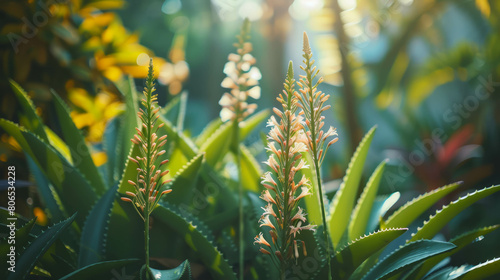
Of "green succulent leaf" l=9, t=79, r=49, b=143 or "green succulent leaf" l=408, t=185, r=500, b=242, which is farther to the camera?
"green succulent leaf" l=9, t=79, r=49, b=143

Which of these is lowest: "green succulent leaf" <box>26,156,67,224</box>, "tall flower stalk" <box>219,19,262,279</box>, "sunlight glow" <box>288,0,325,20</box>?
"green succulent leaf" <box>26,156,67,224</box>

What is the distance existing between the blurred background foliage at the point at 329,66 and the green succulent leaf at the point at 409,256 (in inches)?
19.7

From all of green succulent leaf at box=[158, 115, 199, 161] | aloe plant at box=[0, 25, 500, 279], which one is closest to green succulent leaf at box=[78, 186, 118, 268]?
aloe plant at box=[0, 25, 500, 279]

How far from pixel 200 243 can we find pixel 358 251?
341 millimetres

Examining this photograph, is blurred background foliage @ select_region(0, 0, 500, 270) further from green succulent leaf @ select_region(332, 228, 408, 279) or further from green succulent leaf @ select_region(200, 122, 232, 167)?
green succulent leaf @ select_region(332, 228, 408, 279)

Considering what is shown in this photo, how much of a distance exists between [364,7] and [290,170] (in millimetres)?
2903

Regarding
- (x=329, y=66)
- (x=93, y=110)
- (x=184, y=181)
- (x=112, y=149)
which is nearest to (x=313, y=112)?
(x=184, y=181)

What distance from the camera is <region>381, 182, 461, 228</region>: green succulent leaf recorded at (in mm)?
871

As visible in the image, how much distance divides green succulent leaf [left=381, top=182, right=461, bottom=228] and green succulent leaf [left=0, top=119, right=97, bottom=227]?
79 cm

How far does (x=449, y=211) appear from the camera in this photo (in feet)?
2.58

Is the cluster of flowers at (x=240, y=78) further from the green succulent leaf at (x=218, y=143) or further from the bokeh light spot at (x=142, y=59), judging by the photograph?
the bokeh light spot at (x=142, y=59)

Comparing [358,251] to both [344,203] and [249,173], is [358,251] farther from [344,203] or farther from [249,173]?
[249,173]

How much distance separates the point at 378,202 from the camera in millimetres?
1113

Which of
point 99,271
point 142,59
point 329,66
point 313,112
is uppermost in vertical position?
point 329,66
